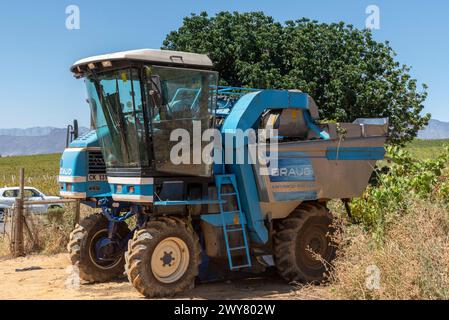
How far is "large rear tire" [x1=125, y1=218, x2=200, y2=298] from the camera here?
7.90 m

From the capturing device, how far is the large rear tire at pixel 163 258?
790 cm

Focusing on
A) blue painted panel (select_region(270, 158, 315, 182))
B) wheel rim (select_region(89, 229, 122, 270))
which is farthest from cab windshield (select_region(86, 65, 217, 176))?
wheel rim (select_region(89, 229, 122, 270))

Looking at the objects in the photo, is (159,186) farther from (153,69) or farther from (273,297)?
(273,297)

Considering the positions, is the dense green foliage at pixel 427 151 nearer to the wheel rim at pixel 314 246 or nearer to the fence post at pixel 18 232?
the wheel rim at pixel 314 246

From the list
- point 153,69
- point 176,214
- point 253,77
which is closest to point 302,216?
point 176,214

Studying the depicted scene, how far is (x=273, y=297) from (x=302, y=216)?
1.69 metres

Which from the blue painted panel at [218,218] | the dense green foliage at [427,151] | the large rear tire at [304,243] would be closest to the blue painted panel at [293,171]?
the large rear tire at [304,243]

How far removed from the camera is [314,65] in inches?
835

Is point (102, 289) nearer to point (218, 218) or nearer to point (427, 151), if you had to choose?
point (218, 218)

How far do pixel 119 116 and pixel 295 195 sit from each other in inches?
123

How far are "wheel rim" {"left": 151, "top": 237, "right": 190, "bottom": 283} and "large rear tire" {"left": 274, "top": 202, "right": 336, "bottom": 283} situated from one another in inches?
69.1

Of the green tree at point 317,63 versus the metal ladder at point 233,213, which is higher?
the green tree at point 317,63

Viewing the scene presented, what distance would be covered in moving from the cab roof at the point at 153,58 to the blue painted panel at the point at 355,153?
2.72 m
